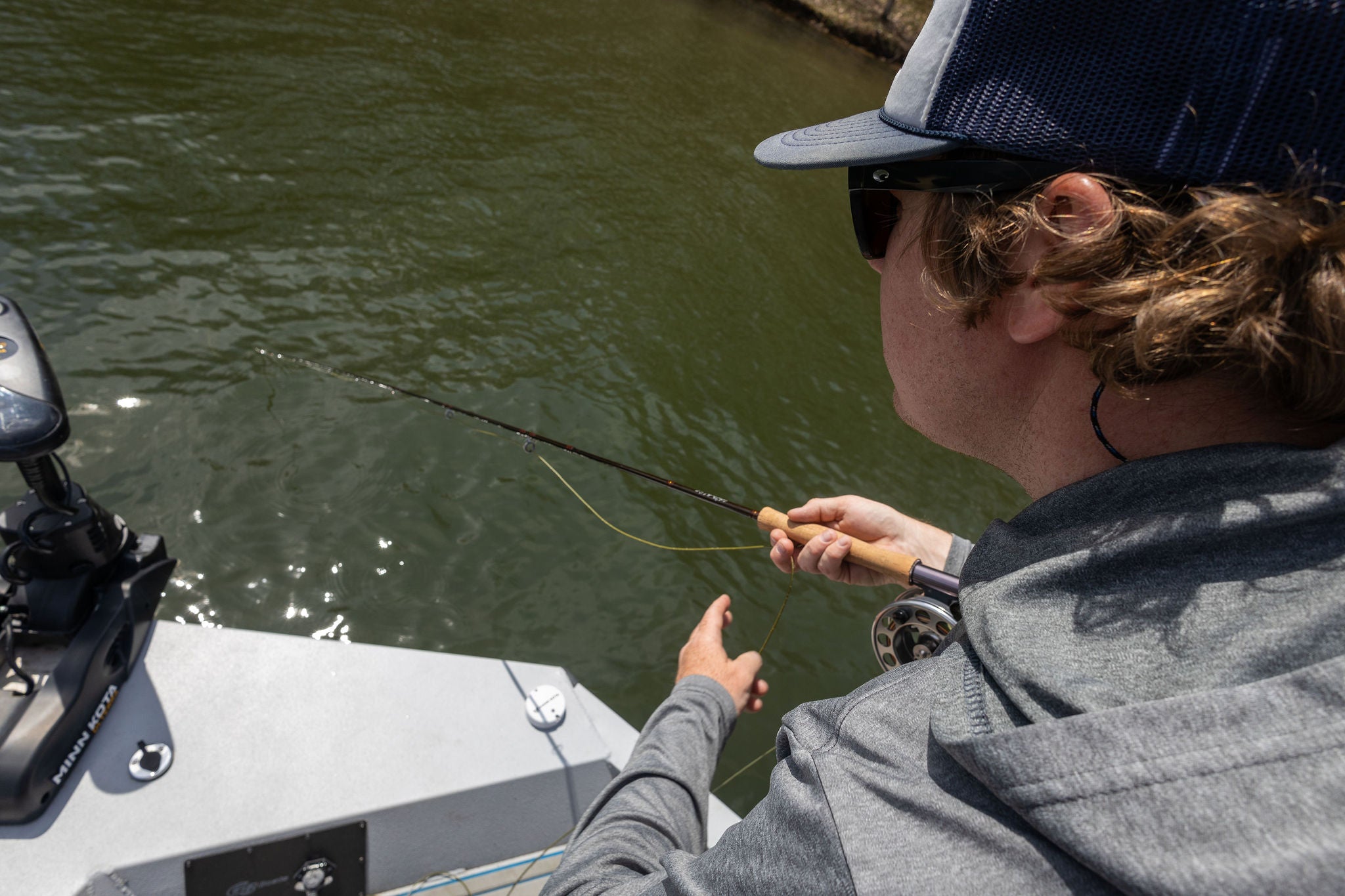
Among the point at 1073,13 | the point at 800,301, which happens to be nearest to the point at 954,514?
the point at 800,301

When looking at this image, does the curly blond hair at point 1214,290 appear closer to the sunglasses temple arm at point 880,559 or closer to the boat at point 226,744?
the sunglasses temple arm at point 880,559

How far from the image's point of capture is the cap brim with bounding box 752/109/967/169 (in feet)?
3.51

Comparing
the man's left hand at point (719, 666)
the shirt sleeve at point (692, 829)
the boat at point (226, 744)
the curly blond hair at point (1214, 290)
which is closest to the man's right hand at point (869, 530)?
the man's left hand at point (719, 666)

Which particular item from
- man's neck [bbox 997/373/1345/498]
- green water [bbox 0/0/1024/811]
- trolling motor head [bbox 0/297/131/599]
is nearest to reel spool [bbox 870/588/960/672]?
man's neck [bbox 997/373/1345/498]

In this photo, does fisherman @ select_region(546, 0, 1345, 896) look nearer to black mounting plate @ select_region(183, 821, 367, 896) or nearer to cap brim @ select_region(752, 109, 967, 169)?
cap brim @ select_region(752, 109, 967, 169)

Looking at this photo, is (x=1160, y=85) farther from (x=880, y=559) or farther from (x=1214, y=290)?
(x=880, y=559)

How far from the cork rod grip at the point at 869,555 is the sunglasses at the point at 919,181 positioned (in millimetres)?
870

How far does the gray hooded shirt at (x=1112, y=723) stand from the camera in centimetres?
64

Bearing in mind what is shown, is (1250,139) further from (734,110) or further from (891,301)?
(734,110)

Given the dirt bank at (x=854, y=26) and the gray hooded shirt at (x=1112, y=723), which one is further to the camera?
the dirt bank at (x=854, y=26)

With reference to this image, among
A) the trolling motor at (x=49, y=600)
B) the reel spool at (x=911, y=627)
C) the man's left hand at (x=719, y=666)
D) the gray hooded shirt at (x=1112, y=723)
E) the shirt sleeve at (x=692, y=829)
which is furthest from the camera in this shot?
the man's left hand at (x=719, y=666)

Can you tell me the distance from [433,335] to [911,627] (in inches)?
210

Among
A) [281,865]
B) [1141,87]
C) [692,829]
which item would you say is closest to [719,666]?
[692,829]

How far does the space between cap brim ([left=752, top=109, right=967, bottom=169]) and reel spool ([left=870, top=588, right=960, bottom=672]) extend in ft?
3.19
